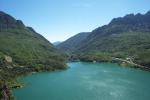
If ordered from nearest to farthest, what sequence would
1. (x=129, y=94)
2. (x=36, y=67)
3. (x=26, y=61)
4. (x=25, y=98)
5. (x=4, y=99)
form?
(x=4, y=99)
(x=25, y=98)
(x=129, y=94)
(x=36, y=67)
(x=26, y=61)

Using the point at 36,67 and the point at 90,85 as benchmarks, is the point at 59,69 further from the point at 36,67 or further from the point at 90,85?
the point at 90,85

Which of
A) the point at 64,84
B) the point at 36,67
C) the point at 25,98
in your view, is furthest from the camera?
the point at 36,67

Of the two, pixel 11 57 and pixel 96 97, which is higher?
pixel 11 57

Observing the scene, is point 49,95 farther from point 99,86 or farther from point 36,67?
point 36,67

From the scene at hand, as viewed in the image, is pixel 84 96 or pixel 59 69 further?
pixel 59 69

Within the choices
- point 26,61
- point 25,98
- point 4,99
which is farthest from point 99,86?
point 26,61

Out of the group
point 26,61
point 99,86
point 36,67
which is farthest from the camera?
point 26,61

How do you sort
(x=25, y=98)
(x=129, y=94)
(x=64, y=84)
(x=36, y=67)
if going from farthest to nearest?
1. (x=36, y=67)
2. (x=64, y=84)
3. (x=129, y=94)
4. (x=25, y=98)

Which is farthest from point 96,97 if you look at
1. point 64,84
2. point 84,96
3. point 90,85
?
point 64,84

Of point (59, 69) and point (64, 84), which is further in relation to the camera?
point (59, 69)
